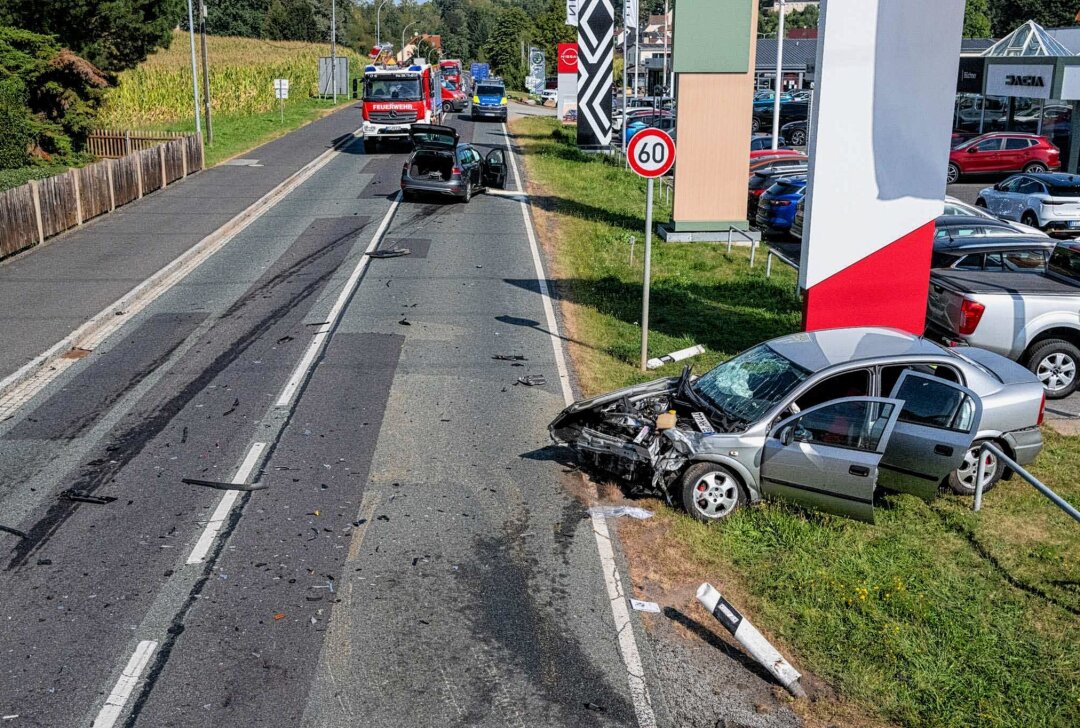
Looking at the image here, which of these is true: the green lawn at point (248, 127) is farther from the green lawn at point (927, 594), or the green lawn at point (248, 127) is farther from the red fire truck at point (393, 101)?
the green lawn at point (927, 594)

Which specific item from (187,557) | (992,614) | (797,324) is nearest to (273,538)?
(187,557)

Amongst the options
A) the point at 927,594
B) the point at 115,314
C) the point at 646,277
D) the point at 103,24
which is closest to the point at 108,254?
the point at 115,314

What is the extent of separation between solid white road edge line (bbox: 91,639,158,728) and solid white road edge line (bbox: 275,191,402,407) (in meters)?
5.52

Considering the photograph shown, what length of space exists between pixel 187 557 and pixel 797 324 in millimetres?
10887

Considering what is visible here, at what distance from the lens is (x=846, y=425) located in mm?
9320

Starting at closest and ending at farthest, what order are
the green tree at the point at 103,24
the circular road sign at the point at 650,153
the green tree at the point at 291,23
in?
the circular road sign at the point at 650,153 → the green tree at the point at 103,24 → the green tree at the point at 291,23

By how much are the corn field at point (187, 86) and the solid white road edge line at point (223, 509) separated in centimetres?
3153

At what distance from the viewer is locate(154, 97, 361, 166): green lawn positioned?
39.9 m

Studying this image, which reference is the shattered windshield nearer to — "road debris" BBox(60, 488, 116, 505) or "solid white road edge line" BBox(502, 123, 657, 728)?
"solid white road edge line" BBox(502, 123, 657, 728)

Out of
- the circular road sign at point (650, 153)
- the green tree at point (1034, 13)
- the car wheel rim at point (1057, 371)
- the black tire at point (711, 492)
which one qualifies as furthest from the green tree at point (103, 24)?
the green tree at point (1034, 13)

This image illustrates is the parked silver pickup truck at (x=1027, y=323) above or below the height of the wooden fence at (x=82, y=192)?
below

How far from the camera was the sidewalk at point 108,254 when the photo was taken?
651 inches

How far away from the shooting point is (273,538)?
9.12m

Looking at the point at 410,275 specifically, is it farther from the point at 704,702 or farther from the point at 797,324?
the point at 704,702
